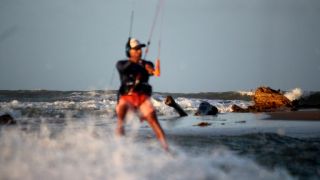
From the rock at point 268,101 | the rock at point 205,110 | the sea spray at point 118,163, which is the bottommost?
the sea spray at point 118,163

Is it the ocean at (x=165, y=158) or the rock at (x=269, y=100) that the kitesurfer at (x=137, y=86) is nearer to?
the ocean at (x=165, y=158)

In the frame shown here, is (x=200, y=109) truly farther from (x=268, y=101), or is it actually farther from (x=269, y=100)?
(x=269, y=100)

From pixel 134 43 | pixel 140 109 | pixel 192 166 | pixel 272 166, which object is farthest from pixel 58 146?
pixel 272 166

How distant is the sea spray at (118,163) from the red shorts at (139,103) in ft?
2.71

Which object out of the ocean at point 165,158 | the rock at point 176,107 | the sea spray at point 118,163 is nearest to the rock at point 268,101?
the rock at point 176,107

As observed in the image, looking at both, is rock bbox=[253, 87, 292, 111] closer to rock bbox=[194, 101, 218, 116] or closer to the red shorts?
rock bbox=[194, 101, 218, 116]

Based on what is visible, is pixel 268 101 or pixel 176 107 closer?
pixel 176 107

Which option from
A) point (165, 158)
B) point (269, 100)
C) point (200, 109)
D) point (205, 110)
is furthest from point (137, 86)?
point (269, 100)

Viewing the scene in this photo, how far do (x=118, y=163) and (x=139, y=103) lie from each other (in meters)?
1.54

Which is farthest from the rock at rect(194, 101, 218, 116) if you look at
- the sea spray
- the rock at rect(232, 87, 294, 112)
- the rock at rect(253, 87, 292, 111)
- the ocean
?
the sea spray

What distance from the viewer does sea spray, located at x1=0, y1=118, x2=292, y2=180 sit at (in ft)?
17.5

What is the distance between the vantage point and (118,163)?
20.3 ft

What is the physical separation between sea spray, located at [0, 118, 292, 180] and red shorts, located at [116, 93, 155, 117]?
83cm

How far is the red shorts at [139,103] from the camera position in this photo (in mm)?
7324
